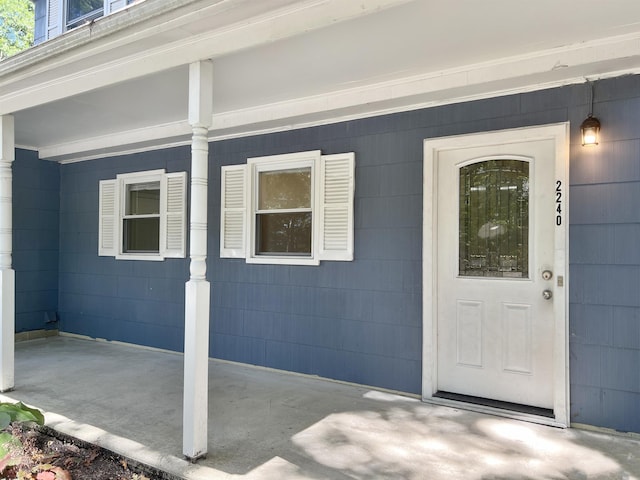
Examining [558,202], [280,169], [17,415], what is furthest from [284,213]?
[17,415]

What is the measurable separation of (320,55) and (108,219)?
4170 mm

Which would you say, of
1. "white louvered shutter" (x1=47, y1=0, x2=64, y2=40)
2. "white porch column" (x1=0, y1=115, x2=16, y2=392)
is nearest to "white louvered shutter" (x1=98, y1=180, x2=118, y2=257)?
"white porch column" (x1=0, y1=115, x2=16, y2=392)

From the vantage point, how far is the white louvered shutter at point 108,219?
6.03m

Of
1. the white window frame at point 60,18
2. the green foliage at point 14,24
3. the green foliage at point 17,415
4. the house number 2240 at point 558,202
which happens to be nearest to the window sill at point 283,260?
the house number 2240 at point 558,202

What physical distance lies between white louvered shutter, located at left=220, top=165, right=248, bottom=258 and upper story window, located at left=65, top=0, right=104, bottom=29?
10.9ft

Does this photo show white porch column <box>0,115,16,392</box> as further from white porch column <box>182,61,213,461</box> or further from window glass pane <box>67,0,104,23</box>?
window glass pane <box>67,0,104,23</box>

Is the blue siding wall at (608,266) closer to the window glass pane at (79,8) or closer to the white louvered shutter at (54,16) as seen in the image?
the window glass pane at (79,8)

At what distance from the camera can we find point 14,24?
1398 cm

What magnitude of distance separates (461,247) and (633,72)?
1620mm

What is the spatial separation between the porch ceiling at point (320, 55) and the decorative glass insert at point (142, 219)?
55.9 inches

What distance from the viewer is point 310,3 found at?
2318mm

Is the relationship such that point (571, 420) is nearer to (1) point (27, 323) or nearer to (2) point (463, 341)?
(2) point (463, 341)

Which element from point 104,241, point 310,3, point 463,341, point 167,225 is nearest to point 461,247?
point 463,341

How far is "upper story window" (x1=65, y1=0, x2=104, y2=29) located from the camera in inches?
247
